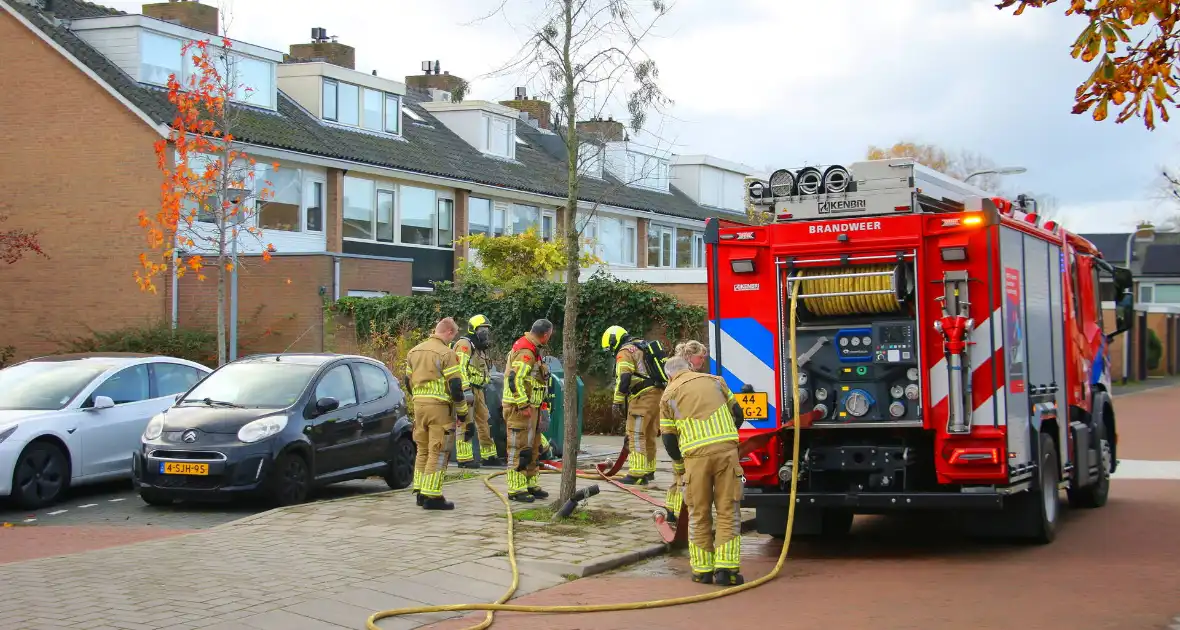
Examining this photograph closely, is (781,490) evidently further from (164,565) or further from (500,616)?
(164,565)

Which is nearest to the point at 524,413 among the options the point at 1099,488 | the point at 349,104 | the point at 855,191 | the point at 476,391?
the point at 476,391

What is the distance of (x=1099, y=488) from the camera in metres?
13.2

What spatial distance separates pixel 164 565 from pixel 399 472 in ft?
17.5

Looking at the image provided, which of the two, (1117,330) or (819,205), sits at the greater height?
(819,205)

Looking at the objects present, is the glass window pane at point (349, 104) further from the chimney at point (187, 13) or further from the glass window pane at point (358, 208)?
the chimney at point (187, 13)

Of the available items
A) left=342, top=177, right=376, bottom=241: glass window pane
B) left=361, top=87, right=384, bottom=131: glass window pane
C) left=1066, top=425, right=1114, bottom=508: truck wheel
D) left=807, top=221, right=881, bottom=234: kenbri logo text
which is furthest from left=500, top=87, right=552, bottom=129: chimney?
left=361, top=87, right=384, bottom=131: glass window pane

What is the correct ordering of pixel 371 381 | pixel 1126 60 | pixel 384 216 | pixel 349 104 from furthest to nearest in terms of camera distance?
pixel 349 104
pixel 384 216
pixel 371 381
pixel 1126 60

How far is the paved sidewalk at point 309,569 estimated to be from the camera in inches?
296

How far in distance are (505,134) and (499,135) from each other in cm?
37

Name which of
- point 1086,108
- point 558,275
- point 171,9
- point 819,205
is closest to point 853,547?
point 819,205

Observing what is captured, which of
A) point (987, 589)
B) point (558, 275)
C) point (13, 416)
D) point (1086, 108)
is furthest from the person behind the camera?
point (558, 275)

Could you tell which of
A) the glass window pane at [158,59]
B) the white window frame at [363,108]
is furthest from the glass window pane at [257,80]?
the white window frame at [363,108]

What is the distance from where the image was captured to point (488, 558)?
31.3ft

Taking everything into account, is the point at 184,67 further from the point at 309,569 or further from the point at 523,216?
the point at 309,569
